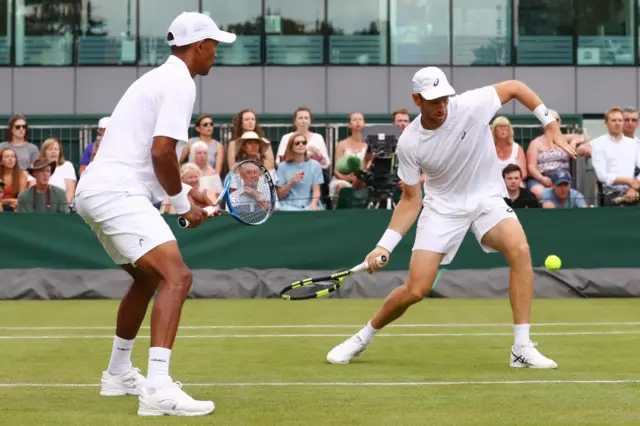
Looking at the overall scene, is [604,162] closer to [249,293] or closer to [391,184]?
[391,184]

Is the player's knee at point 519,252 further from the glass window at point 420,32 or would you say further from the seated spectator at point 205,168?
the glass window at point 420,32

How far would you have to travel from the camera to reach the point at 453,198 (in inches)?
365

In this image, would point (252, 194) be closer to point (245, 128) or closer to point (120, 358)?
point (120, 358)

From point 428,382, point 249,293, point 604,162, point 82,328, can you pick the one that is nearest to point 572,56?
point 604,162

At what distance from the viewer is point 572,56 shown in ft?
87.6

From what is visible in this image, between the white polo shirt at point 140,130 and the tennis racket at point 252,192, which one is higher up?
the white polo shirt at point 140,130

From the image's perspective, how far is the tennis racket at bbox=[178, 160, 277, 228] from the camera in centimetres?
833

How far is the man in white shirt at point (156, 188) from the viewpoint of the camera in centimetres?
681

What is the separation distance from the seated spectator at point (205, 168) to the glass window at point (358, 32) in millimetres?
10625

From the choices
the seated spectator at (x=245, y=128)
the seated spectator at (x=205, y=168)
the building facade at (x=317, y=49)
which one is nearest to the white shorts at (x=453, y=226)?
the seated spectator at (x=205, y=168)

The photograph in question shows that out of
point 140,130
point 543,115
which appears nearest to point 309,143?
point 543,115

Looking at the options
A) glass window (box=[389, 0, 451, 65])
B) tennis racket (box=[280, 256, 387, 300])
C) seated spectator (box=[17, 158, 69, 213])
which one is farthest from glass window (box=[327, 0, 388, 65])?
tennis racket (box=[280, 256, 387, 300])

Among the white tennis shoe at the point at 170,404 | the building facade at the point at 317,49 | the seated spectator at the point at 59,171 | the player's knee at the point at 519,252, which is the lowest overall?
the white tennis shoe at the point at 170,404

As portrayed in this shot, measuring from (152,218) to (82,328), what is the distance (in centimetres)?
523
